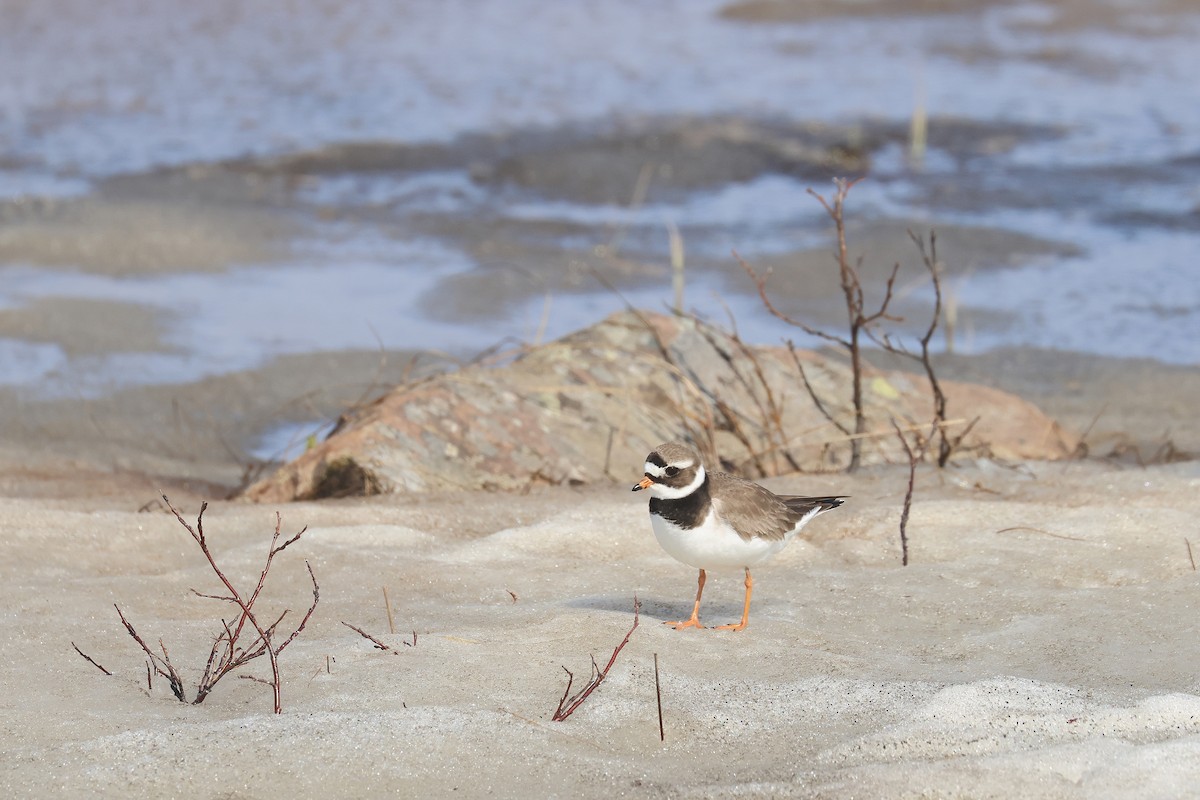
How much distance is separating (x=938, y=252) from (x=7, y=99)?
8843 millimetres

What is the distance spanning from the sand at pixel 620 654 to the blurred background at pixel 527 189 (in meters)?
1.36

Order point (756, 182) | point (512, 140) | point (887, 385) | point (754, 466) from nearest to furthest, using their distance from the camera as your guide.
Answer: point (754, 466)
point (887, 385)
point (756, 182)
point (512, 140)

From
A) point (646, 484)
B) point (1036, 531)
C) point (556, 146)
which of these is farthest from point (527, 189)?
point (646, 484)

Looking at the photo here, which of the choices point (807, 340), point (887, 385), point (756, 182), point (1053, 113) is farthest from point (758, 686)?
point (1053, 113)

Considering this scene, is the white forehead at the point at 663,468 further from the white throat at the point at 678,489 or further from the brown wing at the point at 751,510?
the brown wing at the point at 751,510

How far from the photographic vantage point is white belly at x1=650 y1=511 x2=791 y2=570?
11.3 feet

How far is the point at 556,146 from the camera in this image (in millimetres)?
11766

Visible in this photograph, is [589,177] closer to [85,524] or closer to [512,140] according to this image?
[512,140]

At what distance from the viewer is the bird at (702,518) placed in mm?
3439

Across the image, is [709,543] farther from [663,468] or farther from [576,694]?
[576,694]

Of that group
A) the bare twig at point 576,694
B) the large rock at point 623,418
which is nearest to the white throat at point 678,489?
the bare twig at point 576,694

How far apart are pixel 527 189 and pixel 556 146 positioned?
1.06 meters

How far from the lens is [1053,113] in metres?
12.7

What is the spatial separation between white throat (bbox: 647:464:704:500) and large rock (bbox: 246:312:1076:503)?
1.59 metres
